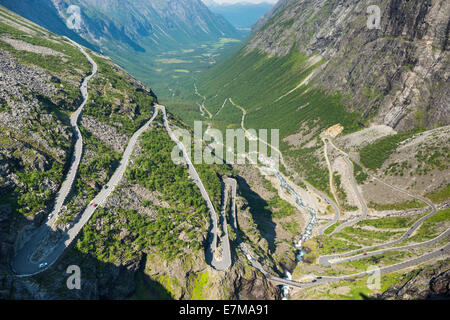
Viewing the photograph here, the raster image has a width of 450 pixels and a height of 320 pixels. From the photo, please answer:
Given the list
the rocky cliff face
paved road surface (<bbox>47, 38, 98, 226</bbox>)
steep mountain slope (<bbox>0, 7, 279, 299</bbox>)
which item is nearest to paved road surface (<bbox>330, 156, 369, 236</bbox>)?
the rocky cliff face

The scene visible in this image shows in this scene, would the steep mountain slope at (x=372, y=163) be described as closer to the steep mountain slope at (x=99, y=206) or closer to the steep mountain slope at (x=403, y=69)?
the steep mountain slope at (x=403, y=69)

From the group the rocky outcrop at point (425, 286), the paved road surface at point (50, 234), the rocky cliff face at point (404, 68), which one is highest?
the rocky cliff face at point (404, 68)

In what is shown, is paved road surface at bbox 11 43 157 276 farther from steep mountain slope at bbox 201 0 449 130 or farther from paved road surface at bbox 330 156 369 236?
steep mountain slope at bbox 201 0 449 130

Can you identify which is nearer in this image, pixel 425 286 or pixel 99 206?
pixel 425 286

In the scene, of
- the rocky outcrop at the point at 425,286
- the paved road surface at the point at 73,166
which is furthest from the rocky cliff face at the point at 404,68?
the paved road surface at the point at 73,166

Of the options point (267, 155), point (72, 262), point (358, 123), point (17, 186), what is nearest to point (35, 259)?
point (72, 262)

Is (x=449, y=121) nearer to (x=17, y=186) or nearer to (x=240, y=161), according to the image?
(x=240, y=161)

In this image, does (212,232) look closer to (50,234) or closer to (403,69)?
(50,234)

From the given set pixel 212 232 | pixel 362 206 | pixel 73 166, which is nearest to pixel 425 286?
pixel 212 232

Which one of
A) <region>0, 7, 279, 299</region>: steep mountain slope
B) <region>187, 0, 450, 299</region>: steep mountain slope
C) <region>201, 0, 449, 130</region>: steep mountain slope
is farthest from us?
<region>201, 0, 449, 130</region>: steep mountain slope
